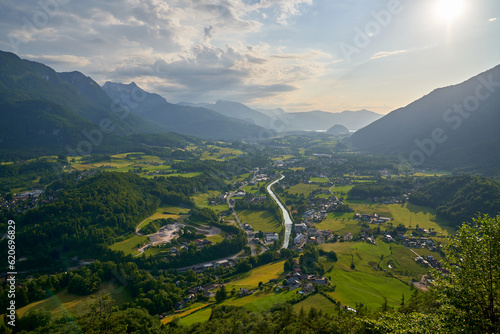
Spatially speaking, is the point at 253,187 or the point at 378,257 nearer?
the point at 378,257

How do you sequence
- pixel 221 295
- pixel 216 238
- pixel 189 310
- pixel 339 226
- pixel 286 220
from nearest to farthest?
pixel 189 310, pixel 221 295, pixel 216 238, pixel 339 226, pixel 286 220

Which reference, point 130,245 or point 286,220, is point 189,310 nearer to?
point 130,245

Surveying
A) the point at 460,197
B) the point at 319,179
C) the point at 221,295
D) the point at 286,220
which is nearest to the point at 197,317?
the point at 221,295

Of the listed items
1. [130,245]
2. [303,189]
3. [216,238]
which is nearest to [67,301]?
[130,245]

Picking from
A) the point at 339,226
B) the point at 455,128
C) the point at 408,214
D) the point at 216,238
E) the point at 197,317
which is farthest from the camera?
the point at 455,128

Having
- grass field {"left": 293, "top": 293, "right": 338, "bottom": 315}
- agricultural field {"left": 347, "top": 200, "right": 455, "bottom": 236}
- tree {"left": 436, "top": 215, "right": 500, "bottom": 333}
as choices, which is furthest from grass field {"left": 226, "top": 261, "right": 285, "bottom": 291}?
agricultural field {"left": 347, "top": 200, "right": 455, "bottom": 236}

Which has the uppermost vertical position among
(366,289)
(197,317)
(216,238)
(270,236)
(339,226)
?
(339,226)

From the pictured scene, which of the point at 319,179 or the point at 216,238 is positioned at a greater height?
the point at 319,179
